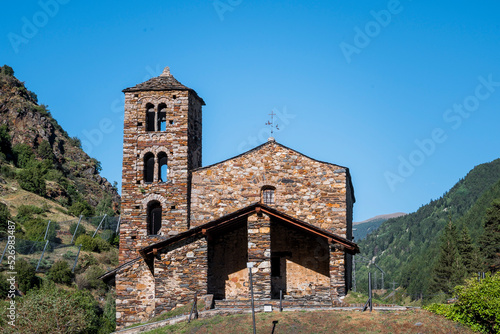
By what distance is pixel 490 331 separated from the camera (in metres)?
20.5

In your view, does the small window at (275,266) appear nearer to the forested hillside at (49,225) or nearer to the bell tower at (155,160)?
the bell tower at (155,160)

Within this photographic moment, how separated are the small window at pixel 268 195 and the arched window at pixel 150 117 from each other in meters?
6.20

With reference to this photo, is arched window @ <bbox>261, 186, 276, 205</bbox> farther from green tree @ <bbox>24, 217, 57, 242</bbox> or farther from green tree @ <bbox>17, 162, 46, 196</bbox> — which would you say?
green tree @ <bbox>17, 162, 46, 196</bbox>

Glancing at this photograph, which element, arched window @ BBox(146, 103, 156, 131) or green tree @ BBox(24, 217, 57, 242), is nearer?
arched window @ BBox(146, 103, 156, 131)

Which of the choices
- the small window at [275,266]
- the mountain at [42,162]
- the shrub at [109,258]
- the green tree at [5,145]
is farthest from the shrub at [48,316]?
the green tree at [5,145]

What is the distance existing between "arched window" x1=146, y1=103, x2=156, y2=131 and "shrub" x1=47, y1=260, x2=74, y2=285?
21373 millimetres

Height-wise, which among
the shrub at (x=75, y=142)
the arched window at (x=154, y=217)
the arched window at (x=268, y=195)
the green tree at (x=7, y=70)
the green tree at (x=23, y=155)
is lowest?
the arched window at (x=154, y=217)

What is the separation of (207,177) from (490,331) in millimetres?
14010

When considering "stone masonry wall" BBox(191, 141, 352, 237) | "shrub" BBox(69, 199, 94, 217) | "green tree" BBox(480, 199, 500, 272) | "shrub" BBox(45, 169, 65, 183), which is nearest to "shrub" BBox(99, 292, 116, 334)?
"stone masonry wall" BBox(191, 141, 352, 237)

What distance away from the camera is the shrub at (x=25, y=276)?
144 ft

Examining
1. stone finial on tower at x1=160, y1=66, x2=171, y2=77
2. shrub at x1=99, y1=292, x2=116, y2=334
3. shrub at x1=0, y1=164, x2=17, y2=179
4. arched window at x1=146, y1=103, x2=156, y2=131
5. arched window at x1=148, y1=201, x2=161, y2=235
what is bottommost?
shrub at x1=99, y1=292, x2=116, y2=334

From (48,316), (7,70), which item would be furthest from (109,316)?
(7,70)

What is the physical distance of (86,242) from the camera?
58250 millimetres

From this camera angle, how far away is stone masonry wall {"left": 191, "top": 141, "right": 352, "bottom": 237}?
28.8 m
